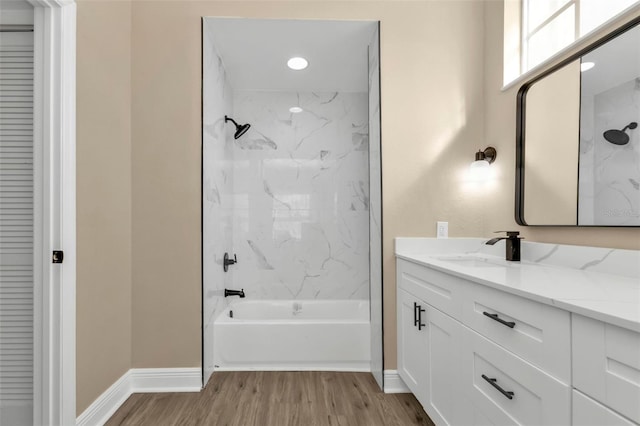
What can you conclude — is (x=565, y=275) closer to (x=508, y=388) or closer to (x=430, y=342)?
(x=508, y=388)

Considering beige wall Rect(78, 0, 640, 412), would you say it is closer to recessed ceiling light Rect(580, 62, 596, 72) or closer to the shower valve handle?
recessed ceiling light Rect(580, 62, 596, 72)

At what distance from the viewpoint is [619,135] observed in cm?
137

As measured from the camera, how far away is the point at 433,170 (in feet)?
7.28

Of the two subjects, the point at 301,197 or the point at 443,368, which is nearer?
the point at 443,368

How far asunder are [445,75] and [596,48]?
862mm

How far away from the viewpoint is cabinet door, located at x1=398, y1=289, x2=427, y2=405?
1.78 meters

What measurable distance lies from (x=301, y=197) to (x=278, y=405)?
1.81m

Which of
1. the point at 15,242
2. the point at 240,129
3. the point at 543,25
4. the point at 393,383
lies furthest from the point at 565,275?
the point at 240,129

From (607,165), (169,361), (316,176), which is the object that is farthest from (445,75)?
(169,361)

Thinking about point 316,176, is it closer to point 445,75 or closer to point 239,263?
point 239,263

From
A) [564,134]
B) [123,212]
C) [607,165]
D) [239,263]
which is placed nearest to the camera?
[607,165]

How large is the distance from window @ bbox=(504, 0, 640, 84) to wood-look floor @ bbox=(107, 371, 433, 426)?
2.10 metres

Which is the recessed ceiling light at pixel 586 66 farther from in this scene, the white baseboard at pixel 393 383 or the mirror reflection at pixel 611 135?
the white baseboard at pixel 393 383

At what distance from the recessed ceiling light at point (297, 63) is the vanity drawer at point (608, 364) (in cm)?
239
